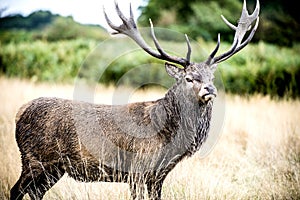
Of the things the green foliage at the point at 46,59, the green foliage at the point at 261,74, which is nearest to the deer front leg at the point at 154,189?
the green foliage at the point at 261,74

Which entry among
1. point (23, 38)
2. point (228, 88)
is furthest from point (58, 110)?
point (23, 38)

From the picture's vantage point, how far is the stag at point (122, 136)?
373 centimetres

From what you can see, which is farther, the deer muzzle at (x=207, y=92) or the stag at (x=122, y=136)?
the stag at (x=122, y=136)

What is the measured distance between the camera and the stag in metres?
3.73

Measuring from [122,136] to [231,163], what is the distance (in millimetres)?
2090

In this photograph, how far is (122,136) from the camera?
3799mm

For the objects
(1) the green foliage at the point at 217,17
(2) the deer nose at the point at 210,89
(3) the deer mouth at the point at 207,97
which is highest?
(1) the green foliage at the point at 217,17

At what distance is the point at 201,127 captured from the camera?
3805mm

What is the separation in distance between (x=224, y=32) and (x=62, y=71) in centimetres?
562

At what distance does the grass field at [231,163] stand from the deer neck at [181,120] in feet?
1.63

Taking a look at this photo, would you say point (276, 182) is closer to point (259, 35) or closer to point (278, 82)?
point (278, 82)

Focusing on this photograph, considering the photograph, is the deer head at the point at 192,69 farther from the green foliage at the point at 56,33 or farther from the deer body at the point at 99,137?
the green foliage at the point at 56,33

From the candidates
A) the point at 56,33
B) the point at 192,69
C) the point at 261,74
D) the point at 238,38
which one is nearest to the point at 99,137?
the point at 192,69

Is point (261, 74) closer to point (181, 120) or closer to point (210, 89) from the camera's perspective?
point (181, 120)
